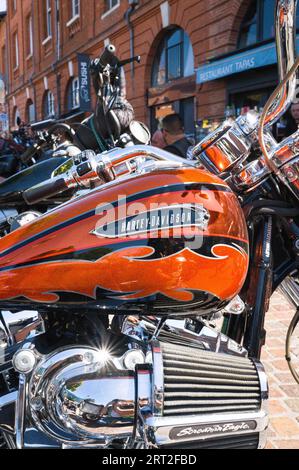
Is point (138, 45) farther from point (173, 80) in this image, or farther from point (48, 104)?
point (48, 104)

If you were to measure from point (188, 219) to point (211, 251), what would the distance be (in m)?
0.12

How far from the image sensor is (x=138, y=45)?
1298 centimetres

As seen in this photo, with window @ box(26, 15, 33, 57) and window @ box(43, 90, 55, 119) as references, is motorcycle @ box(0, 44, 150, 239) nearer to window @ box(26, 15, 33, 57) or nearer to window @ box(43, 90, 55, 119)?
window @ box(43, 90, 55, 119)

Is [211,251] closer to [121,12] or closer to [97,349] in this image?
[97,349]

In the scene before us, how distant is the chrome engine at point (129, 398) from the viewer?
1.18m

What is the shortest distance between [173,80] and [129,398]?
1143 centimetres

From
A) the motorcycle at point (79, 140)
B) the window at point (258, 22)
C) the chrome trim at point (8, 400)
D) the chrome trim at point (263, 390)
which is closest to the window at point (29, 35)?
the window at point (258, 22)

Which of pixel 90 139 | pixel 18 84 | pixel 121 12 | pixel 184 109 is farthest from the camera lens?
pixel 18 84

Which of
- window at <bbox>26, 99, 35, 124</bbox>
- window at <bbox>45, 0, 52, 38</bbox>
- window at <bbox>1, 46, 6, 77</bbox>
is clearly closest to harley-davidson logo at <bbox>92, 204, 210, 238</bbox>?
window at <bbox>45, 0, 52, 38</bbox>

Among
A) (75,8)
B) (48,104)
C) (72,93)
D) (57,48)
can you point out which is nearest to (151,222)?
(72,93)

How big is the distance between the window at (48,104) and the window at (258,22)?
1414 cm

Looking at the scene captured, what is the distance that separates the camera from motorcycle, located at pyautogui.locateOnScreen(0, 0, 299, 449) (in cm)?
116
